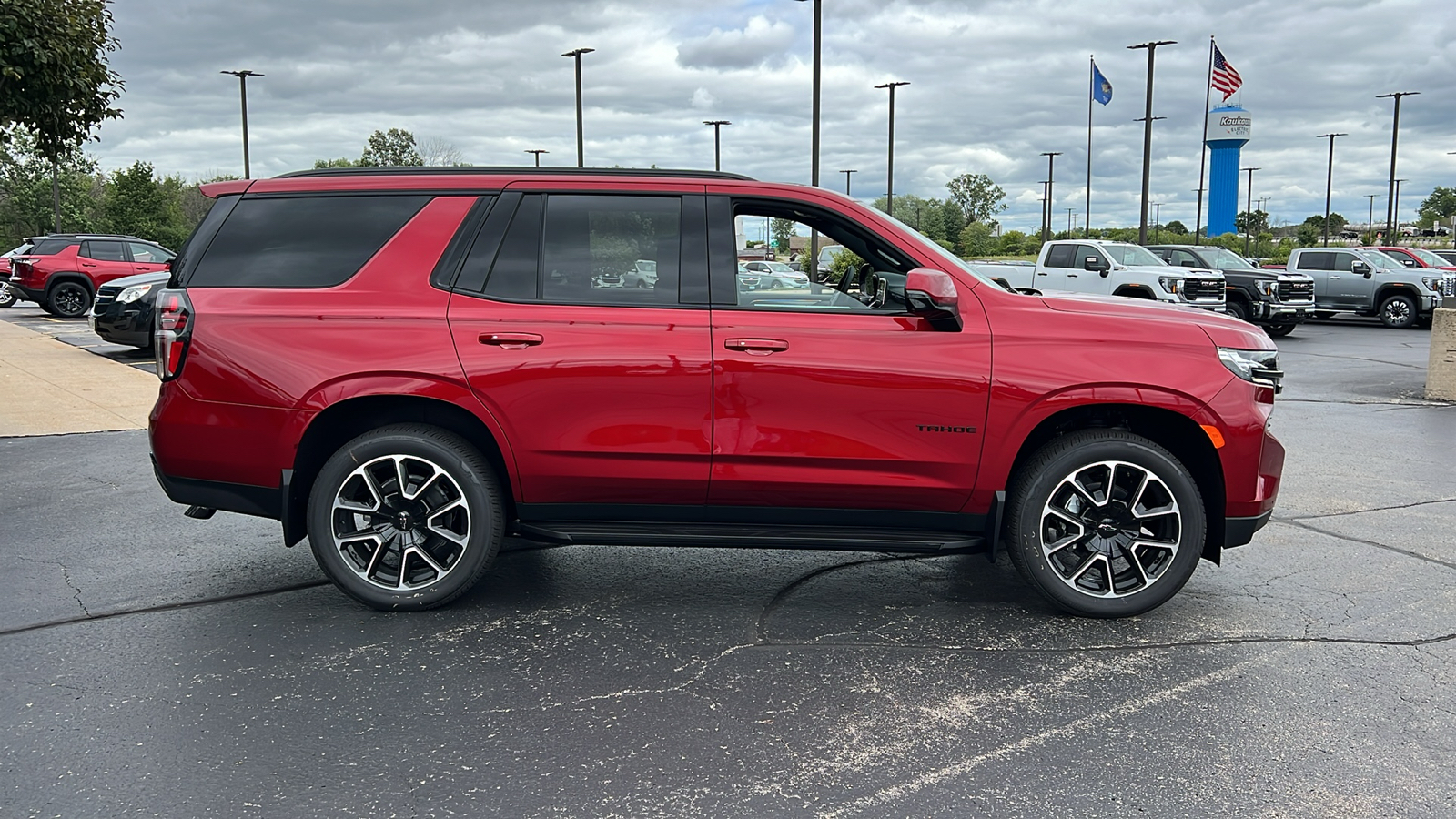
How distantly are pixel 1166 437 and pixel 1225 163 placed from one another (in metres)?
79.8

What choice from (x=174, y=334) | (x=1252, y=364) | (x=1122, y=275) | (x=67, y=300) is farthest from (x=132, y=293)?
(x=1122, y=275)

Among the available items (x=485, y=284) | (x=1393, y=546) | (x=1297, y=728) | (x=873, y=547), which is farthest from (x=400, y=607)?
(x=1393, y=546)

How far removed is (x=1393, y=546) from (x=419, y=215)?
5143 millimetres

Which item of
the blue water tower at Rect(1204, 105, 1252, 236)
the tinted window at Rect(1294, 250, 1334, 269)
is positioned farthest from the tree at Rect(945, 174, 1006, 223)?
the tinted window at Rect(1294, 250, 1334, 269)

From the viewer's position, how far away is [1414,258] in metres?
26.9

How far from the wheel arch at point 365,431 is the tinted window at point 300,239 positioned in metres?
0.54

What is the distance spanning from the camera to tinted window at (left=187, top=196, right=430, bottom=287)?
4730 millimetres

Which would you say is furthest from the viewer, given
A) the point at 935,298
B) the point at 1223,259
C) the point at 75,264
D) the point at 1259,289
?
the point at 1223,259

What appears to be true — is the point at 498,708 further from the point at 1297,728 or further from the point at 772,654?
the point at 1297,728

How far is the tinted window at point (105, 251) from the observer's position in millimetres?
24062

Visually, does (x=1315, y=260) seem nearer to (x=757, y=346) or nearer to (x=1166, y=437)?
(x=1166, y=437)

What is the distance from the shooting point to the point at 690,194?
4.77m

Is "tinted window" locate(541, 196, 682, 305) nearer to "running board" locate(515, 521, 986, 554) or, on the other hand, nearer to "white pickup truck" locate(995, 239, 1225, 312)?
"running board" locate(515, 521, 986, 554)

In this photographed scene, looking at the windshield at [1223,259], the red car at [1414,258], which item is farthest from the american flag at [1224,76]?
the windshield at [1223,259]
